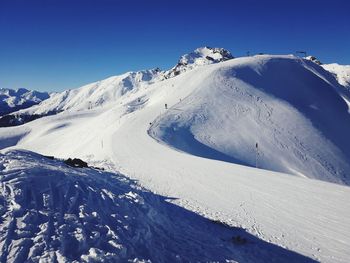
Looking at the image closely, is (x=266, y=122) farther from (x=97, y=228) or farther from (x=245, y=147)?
(x=97, y=228)

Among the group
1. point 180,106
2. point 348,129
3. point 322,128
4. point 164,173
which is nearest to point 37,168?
point 164,173

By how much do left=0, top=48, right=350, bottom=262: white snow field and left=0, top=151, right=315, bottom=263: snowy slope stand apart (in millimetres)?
1764

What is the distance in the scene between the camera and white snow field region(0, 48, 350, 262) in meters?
15.5

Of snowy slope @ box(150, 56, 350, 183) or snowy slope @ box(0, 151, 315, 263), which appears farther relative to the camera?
snowy slope @ box(150, 56, 350, 183)

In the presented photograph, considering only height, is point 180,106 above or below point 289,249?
above

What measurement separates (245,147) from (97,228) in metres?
43.1

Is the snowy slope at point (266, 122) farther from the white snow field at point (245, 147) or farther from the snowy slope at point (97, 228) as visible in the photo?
the snowy slope at point (97, 228)

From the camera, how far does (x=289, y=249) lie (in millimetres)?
12328

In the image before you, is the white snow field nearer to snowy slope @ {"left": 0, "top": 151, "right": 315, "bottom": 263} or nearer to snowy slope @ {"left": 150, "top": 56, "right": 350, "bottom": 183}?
snowy slope @ {"left": 150, "top": 56, "right": 350, "bottom": 183}

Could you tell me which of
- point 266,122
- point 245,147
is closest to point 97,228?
point 245,147

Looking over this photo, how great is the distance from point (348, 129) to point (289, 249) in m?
69.9

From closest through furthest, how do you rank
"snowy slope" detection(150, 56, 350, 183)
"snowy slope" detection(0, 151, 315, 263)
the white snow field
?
"snowy slope" detection(0, 151, 315, 263)
the white snow field
"snowy slope" detection(150, 56, 350, 183)

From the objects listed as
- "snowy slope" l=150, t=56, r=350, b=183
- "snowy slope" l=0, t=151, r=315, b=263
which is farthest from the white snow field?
"snowy slope" l=0, t=151, r=315, b=263

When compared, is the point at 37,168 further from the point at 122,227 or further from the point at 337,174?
the point at 337,174
